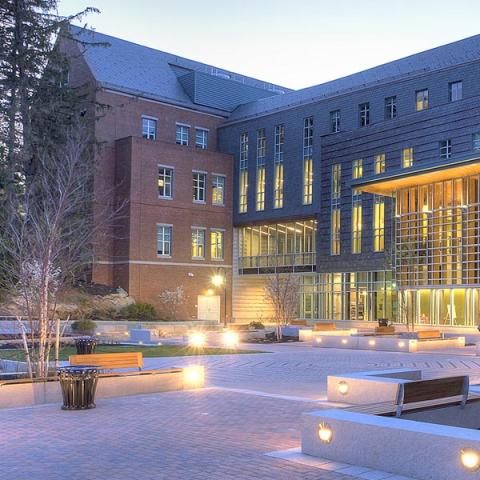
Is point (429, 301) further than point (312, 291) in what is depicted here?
No

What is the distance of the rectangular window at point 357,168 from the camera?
50375 millimetres

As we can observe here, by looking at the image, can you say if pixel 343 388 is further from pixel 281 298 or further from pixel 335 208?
pixel 335 208

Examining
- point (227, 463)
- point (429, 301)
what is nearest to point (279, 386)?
point (227, 463)

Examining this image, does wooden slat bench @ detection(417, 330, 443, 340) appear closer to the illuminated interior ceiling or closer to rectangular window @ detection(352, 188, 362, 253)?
the illuminated interior ceiling

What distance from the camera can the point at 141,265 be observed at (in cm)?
5300

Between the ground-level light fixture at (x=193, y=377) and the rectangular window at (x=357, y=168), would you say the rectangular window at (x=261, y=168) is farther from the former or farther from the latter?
the ground-level light fixture at (x=193, y=377)

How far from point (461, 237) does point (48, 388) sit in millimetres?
31177

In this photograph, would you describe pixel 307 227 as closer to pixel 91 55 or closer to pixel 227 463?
pixel 91 55

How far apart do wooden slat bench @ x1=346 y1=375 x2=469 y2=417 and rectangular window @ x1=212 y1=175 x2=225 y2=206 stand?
49.0 metres

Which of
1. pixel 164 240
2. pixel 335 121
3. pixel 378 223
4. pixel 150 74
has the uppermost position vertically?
pixel 150 74

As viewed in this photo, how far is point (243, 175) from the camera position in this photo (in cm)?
6009

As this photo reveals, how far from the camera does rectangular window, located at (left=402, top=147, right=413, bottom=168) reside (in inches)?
1849

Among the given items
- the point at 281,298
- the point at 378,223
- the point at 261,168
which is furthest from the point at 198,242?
the point at 281,298

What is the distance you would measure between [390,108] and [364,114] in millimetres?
2266
